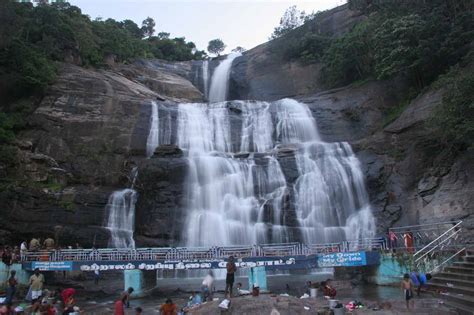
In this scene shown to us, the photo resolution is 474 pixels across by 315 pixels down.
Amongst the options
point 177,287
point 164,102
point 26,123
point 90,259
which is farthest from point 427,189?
point 26,123

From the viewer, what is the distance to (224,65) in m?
58.3

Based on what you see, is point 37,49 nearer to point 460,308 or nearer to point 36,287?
point 36,287

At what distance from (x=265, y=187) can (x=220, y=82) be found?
28.3 metres

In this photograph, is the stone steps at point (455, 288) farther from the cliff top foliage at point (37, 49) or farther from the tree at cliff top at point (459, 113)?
the cliff top foliage at point (37, 49)

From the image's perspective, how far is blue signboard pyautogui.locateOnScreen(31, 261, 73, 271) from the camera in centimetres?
2148

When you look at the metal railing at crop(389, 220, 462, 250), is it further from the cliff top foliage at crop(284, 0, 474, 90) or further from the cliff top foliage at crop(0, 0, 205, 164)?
the cliff top foliage at crop(0, 0, 205, 164)

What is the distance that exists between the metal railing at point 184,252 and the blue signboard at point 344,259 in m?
1.00

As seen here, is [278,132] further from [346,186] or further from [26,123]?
[26,123]

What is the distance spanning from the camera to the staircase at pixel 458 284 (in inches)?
517

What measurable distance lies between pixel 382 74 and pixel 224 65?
27.2 m

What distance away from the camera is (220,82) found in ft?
183

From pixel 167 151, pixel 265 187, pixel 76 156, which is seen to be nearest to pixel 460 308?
pixel 265 187

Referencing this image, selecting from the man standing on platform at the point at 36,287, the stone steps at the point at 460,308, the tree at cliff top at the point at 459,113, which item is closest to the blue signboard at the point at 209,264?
the man standing on platform at the point at 36,287

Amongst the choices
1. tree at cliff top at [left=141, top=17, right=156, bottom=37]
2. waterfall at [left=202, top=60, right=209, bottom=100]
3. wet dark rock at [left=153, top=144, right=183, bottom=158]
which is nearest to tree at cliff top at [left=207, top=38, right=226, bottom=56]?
tree at cliff top at [left=141, top=17, right=156, bottom=37]
